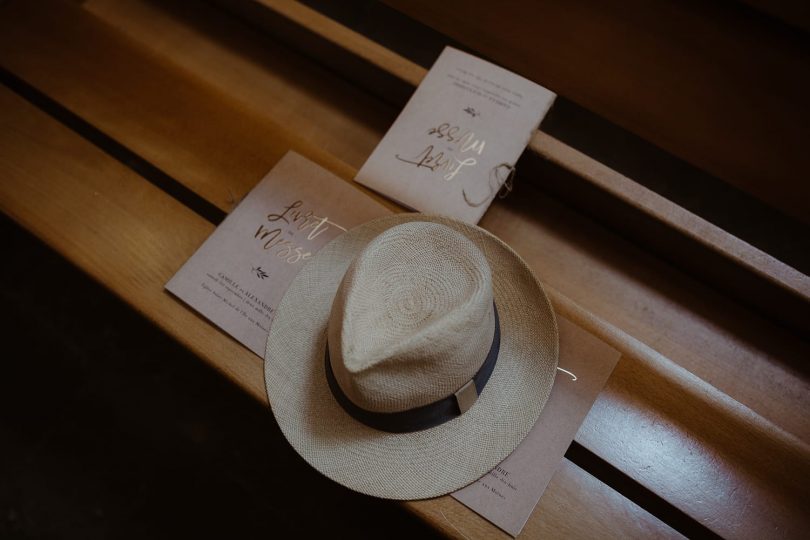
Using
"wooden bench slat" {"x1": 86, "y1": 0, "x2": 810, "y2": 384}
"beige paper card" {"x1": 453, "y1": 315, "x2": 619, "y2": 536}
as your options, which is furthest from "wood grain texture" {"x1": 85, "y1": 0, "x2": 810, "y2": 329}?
"beige paper card" {"x1": 453, "y1": 315, "x2": 619, "y2": 536}

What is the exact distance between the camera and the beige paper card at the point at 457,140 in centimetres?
125

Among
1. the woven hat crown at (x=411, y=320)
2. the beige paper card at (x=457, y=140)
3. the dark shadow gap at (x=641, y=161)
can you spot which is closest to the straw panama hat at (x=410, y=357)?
the woven hat crown at (x=411, y=320)

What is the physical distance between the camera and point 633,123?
5.53 ft

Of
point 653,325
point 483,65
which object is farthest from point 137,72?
point 653,325

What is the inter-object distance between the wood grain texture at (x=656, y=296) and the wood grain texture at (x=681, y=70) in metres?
0.51

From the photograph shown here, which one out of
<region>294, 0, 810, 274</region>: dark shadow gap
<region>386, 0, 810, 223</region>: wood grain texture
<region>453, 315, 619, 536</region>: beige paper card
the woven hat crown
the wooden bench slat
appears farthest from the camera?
<region>294, 0, 810, 274</region>: dark shadow gap

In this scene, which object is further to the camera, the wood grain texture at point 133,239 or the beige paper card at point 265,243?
the beige paper card at point 265,243

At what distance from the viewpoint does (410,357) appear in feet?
2.77

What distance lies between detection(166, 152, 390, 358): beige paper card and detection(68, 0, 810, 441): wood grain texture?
3.4 inches

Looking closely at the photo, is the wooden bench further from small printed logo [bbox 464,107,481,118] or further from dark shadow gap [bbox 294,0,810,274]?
dark shadow gap [bbox 294,0,810,274]

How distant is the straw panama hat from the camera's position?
0.88m

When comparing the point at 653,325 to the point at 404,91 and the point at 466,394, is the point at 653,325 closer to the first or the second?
the point at 466,394

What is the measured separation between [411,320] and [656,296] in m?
0.68

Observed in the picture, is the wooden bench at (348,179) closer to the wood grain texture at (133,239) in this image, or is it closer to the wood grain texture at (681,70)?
the wood grain texture at (133,239)
